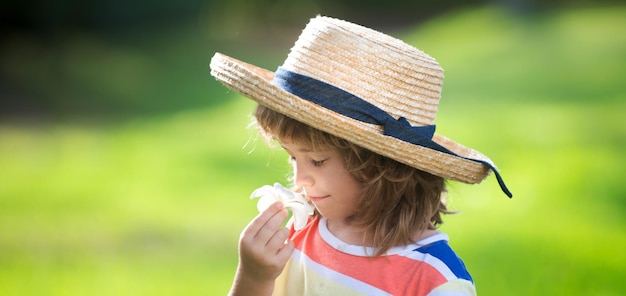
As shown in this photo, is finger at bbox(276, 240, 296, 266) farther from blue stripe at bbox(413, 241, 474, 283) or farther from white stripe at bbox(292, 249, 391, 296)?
blue stripe at bbox(413, 241, 474, 283)

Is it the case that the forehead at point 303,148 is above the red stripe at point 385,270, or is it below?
above

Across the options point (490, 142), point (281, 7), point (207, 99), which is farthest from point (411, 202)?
point (281, 7)

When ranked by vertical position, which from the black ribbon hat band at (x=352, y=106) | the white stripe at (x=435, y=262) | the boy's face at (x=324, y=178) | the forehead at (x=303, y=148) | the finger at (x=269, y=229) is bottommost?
the white stripe at (x=435, y=262)

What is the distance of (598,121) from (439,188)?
4767mm

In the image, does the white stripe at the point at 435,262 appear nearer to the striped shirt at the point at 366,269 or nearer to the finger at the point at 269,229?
the striped shirt at the point at 366,269

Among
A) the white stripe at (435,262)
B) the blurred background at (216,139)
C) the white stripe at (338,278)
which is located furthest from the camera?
the blurred background at (216,139)

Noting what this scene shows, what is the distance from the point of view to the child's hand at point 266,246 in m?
2.28

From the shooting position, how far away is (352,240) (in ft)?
7.94

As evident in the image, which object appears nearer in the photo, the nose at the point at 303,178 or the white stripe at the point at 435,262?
the white stripe at the point at 435,262

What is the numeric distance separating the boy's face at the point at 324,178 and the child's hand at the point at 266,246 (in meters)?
0.09

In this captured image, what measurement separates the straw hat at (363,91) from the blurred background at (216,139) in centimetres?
90

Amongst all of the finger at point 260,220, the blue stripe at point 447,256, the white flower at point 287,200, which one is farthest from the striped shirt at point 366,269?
the finger at point 260,220

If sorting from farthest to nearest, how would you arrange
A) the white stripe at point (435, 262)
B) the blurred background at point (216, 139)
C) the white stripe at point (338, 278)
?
the blurred background at point (216, 139) → the white stripe at point (338, 278) → the white stripe at point (435, 262)

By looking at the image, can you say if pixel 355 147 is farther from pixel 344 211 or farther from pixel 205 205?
pixel 205 205
